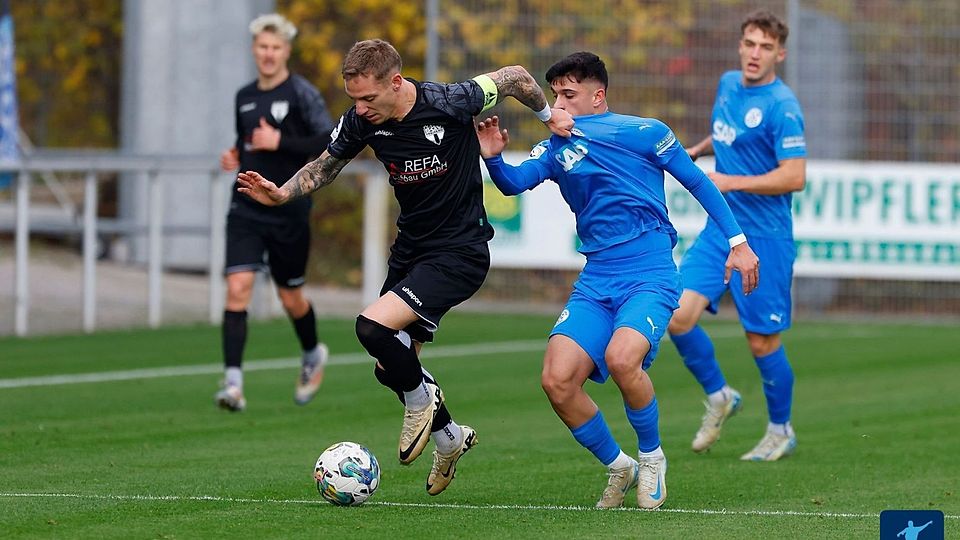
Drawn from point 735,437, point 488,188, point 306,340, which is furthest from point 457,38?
point 735,437

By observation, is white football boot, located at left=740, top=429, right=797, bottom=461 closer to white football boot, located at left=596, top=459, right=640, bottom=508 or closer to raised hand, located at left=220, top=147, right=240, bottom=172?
white football boot, located at left=596, top=459, right=640, bottom=508

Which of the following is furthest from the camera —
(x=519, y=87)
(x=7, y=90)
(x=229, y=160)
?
(x=7, y=90)

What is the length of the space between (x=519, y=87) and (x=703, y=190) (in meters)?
0.96

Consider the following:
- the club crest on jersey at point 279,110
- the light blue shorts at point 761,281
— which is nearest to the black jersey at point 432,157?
the light blue shorts at point 761,281

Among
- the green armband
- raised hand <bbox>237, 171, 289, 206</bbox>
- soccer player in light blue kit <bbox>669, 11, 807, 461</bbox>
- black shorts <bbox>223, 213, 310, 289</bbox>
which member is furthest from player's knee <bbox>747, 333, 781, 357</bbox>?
black shorts <bbox>223, 213, 310, 289</bbox>

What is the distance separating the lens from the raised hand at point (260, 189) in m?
7.71

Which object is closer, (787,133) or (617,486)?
(617,486)

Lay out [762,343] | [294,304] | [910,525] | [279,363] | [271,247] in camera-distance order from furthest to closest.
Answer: [279,363] → [294,304] → [271,247] → [762,343] → [910,525]

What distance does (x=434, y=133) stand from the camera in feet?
25.4

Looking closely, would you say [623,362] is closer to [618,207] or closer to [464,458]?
[618,207]

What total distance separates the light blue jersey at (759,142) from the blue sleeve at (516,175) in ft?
6.92

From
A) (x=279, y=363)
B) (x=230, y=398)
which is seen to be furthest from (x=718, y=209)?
(x=279, y=363)

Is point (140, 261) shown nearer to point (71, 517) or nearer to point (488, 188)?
point (488, 188)

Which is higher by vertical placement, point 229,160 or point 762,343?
point 229,160
